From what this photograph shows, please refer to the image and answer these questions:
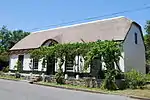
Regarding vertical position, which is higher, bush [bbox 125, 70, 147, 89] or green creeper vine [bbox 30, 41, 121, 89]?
green creeper vine [bbox 30, 41, 121, 89]

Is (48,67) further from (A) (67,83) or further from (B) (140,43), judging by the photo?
A: (B) (140,43)

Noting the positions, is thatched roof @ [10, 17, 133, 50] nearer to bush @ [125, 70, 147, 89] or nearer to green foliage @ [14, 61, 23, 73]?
green foliage @ [14, 61, 23, 73]

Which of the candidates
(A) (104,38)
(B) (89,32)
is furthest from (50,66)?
(A) (104,38)

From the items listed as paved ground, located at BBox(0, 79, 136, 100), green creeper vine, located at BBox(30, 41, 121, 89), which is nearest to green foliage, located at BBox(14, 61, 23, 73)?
green creeper vine, located at BBox(30, 41, 121, 89)

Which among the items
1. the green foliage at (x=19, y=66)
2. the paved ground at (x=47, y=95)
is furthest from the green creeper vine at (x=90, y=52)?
the green foliage at (x=19, y=66)

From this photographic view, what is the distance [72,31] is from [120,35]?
8172 mm

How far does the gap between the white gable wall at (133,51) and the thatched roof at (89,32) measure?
101 centimetres

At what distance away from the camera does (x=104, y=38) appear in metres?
25.3

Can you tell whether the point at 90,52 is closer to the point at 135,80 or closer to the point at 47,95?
the point at 135,80

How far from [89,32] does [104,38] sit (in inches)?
Result: 130

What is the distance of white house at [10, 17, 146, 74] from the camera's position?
24.7 metres

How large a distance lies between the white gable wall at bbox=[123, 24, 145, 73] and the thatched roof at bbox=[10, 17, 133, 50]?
1.01 meters

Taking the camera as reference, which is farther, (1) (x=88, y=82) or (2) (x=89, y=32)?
(2) (x=89, y=32)

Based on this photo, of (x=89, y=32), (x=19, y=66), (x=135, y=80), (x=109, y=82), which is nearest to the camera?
(x=109, y=82)
